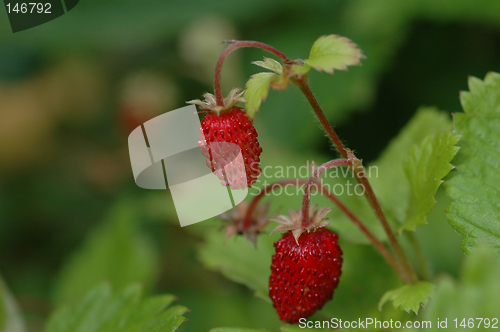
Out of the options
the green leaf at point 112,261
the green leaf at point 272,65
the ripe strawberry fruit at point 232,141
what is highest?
the green leaf at point 272,65

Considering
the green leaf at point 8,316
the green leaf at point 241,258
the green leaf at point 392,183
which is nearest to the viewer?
the green leaf at point 392,183

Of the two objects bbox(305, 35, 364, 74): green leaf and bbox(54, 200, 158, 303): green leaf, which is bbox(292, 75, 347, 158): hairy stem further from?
bbox(54, 200, 158, 303): green leaf

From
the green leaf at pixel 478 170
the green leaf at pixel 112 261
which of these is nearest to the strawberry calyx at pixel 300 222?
the green leaf at pixel 478 170

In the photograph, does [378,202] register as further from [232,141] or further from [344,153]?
[232,141]

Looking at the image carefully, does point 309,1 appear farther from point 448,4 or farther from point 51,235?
point 51,235

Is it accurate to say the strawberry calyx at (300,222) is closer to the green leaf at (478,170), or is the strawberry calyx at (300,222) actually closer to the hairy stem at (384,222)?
the hairy stem at (384,222)

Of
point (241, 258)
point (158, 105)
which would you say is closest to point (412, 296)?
point (241, 258)
